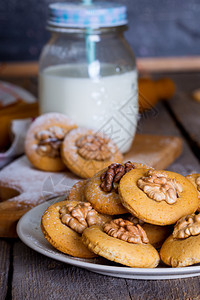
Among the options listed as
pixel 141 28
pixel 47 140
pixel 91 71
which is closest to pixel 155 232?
pixel 47 140

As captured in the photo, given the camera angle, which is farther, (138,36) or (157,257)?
(138,36)

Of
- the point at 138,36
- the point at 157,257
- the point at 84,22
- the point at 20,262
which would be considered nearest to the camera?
the point at 157,257

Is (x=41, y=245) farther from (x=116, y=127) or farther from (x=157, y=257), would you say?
(x=116, y=127)

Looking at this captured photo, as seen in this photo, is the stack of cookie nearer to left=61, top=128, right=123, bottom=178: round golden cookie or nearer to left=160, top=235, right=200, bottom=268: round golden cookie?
left=160, top=235, right=200, bottom=268: round golden cookie

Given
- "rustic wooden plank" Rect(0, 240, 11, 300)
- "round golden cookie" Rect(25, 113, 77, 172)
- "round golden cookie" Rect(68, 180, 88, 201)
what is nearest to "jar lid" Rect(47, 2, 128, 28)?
"round golden cookie" Rect(25, 113, 77, 172)

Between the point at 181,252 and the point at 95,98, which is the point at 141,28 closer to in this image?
the point at 95,98

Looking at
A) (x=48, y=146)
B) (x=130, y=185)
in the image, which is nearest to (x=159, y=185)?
(x=130, y=185)

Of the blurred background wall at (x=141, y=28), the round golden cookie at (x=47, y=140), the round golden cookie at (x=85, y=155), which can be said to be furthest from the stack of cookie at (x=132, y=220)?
the blurred background wall at (x=141, y=28)

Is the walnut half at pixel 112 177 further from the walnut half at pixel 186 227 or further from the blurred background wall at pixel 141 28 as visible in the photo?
the blurred background wall at pixel 141 28
